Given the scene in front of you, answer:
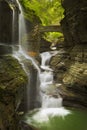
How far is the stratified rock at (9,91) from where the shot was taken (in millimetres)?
6582

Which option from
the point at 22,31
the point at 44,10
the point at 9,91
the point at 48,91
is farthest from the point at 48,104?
the point at 44,10

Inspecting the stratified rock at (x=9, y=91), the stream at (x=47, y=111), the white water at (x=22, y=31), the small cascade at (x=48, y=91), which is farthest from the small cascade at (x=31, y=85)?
the white water at (x=22, y=31)

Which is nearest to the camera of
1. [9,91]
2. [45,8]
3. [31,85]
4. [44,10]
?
[9,91]

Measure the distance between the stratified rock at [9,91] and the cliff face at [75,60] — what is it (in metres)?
5.95

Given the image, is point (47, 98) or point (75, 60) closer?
point (47, 98)

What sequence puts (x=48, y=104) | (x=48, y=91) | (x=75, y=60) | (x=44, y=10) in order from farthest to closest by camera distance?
(x=44, y=10), (x=75, y=60), (x=48, y=91), (x=48, y=104)

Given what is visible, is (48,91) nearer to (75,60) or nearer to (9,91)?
(75,60)

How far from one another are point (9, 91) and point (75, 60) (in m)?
9.03

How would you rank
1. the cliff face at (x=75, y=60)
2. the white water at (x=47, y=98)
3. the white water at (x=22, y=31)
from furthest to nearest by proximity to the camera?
the white water at (x=22, y=31) < the cliff face at (x=75, y=60) < the white water at (x=47, y=98)

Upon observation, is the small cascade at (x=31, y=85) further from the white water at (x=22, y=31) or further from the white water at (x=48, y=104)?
the white water at (x=22, y=31)

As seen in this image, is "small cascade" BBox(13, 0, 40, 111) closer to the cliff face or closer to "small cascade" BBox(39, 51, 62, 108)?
"small cascade" BBox(39, 51, 62, 108)

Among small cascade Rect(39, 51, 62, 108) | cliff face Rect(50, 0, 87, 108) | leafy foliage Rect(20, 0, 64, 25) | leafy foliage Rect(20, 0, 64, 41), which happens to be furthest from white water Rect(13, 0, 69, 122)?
leafy foliage Rect(20, 0, 64, 25)

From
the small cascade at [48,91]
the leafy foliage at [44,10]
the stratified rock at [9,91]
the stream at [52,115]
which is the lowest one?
the stream at [52,115]

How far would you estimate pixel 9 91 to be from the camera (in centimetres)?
690
